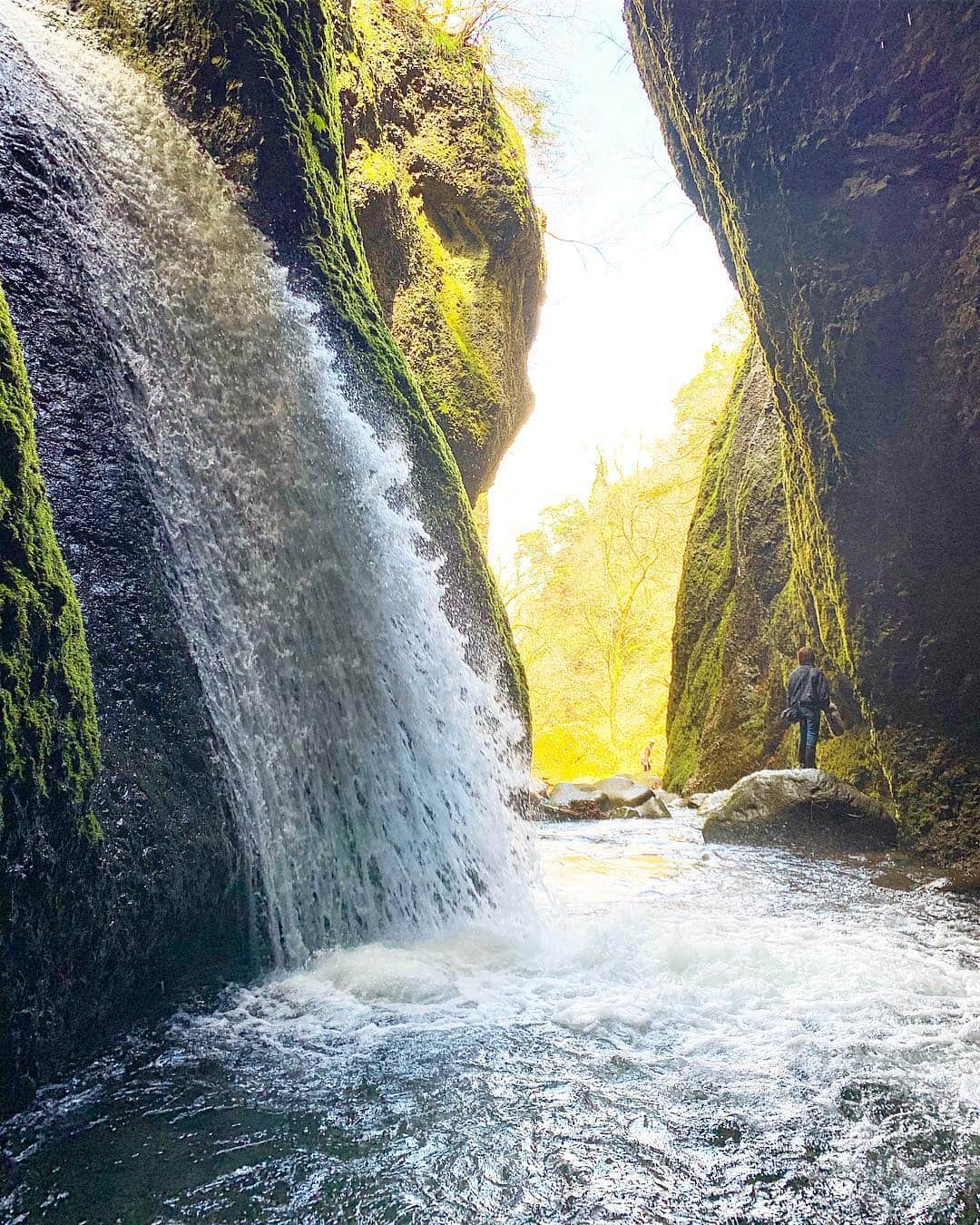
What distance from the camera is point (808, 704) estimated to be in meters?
8.54

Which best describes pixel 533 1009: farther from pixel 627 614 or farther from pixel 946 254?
pixel 627 614

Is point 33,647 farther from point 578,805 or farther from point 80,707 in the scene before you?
point 578,805

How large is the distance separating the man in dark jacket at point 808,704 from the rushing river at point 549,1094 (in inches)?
194

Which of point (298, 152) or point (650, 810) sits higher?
point (298, 152)

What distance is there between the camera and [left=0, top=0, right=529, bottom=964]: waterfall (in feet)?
12.0

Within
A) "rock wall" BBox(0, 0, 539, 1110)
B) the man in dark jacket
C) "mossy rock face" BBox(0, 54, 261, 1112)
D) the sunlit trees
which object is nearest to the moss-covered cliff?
"rock wall" BBox(0, 0, 539, 1110)

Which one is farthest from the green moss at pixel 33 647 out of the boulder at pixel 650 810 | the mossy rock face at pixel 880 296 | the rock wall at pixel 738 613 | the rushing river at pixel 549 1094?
the boulder at pixel 650 810

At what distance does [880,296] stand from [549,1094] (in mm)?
5619

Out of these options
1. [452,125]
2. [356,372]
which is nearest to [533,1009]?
[356,372]

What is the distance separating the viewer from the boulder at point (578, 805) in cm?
1124

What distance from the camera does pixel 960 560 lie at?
543 cm

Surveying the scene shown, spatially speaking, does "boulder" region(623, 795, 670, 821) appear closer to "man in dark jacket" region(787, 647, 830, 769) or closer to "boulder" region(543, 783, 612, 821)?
"boulder" region(543, 783, 612, 821)

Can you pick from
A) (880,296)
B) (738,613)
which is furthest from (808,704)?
(880,296)

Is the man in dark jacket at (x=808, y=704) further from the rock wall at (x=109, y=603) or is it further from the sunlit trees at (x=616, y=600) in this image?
the sunlit trees at (x=616, y=600)
